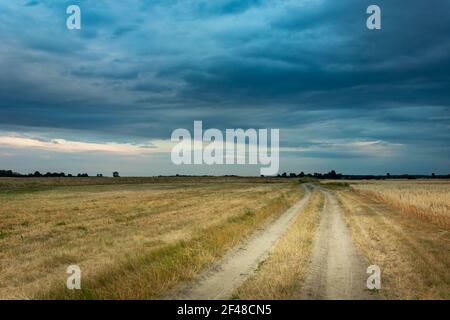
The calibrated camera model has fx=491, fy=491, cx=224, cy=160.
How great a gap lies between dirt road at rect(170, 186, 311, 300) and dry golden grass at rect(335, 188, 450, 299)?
3.44 m

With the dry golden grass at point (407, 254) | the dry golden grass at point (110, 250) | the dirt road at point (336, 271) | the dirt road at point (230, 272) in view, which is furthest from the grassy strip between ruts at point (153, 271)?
the dry golden grass at point (407, 254)

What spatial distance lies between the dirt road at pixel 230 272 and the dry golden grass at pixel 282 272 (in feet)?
0.99

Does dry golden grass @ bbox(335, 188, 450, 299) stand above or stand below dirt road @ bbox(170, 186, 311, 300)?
above

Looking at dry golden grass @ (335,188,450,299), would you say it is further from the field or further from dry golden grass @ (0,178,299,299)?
dry golden grass @ (0,178,299,299)

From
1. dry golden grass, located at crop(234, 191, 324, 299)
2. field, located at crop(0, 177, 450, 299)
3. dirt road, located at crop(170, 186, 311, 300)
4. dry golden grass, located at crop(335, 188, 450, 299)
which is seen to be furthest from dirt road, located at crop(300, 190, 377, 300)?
dirt road, located at crop(170, 186, 311, 300)

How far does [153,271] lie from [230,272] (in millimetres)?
2104

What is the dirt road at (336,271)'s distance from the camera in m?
11.0

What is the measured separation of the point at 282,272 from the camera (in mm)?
12906

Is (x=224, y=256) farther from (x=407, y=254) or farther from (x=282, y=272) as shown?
(x=407, y=254)

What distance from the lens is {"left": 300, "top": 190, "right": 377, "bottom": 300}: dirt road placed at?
11.0 m

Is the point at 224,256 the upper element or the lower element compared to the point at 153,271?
lower

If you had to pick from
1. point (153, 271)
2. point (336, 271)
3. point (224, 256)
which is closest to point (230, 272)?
point (153, 271)
